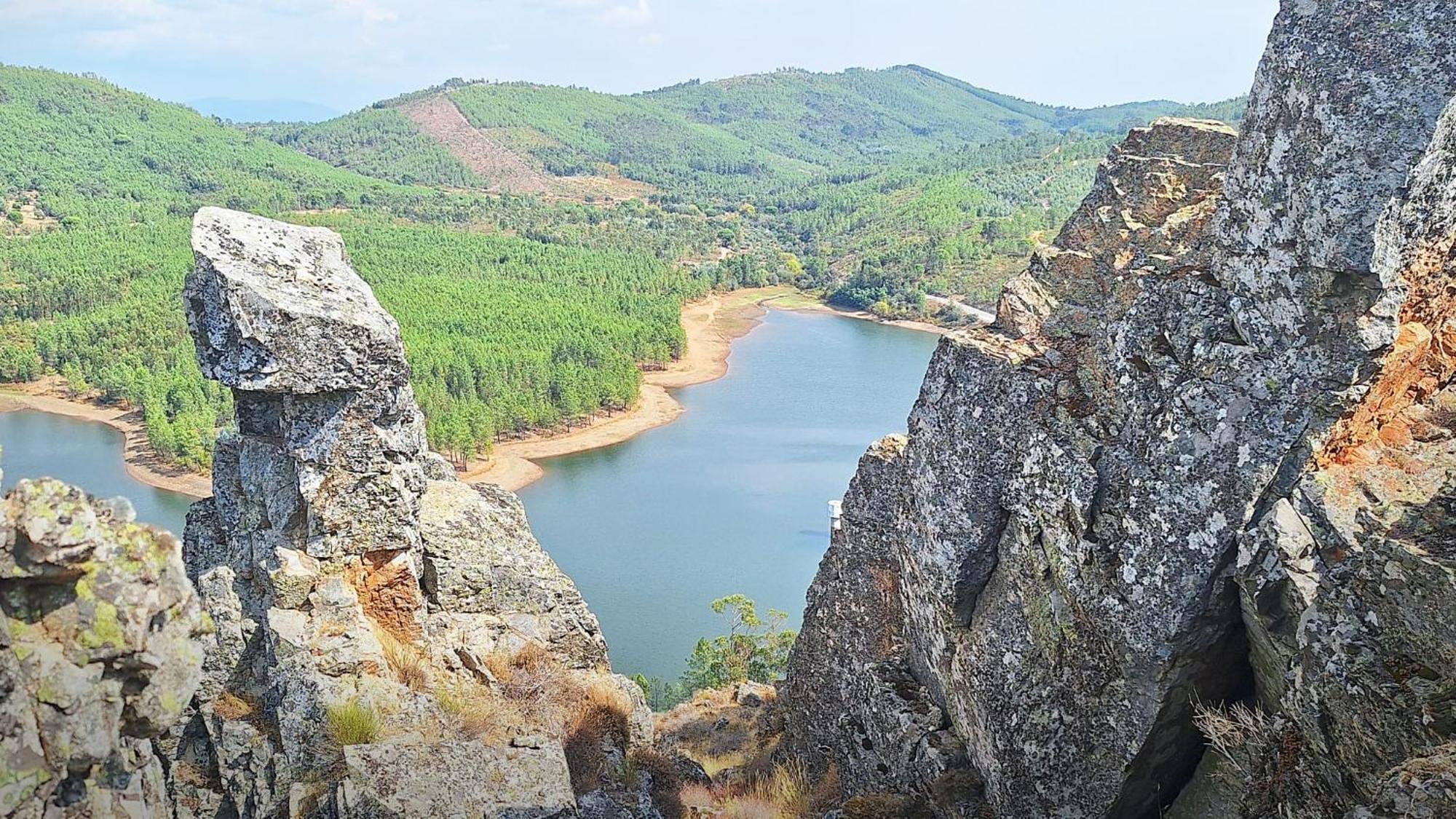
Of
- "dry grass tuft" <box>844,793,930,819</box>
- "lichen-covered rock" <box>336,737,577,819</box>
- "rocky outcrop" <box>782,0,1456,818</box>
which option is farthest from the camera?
"dry grass tuft" <box>844,793,930,819</box>

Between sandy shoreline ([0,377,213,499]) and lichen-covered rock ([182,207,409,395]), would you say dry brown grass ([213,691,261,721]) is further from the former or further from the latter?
sandy shoreline ([0,377,213,499])

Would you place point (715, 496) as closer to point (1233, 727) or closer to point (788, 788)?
point (788, 788)

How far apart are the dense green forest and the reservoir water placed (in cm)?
449

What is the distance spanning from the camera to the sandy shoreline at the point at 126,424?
1783 inches

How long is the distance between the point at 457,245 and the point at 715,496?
63887 mm

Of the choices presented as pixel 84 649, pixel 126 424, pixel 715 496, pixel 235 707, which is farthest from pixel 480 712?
pixel 126 424

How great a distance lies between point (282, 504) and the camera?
9750 millimetres

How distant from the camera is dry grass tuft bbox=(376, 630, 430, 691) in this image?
9242 millimetres

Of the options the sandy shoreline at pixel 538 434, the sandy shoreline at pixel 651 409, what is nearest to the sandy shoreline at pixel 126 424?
the sandy shoreline at pixel 538 434

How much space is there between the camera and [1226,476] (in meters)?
6.38

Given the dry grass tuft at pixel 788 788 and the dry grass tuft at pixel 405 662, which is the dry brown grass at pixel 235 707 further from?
the dry grass tuft at pixel 788 788

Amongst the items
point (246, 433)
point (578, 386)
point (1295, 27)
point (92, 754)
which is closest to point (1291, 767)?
point (1295, 27)

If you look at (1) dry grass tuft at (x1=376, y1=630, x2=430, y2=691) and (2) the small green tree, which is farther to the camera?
(2) the small green tree

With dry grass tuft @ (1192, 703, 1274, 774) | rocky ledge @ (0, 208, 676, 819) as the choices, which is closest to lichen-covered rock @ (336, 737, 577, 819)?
rocky ledge @ (0, 208, 676, 819)
